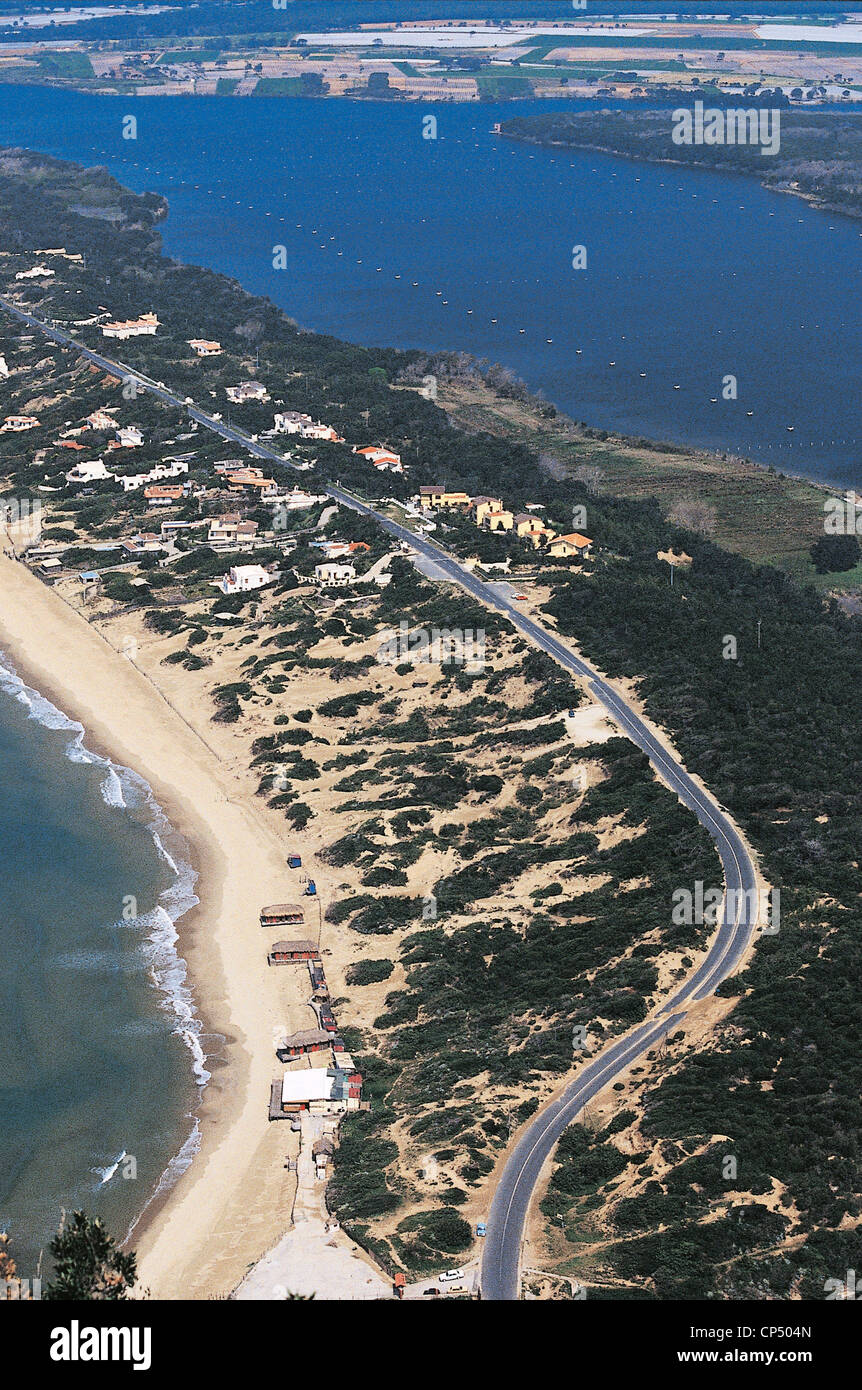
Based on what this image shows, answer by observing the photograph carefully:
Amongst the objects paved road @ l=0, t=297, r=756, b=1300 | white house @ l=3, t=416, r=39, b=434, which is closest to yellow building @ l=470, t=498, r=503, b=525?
paved road @ l=0, t=297, r=756, b=1300

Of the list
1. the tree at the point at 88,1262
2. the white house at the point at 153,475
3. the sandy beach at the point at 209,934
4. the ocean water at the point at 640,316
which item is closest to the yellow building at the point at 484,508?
the sandy beach at the point at 209,934

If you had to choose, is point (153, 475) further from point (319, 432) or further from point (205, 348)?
point (205, 348)

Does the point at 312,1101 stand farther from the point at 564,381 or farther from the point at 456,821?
the point at 564,381

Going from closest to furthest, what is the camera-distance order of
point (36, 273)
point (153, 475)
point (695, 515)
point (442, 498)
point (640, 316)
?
point (442, 498) → point (695, 515) → point (153, 475) → point (640, 316) → point (36, 273)

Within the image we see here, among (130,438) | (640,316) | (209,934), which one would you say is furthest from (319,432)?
(640,316)

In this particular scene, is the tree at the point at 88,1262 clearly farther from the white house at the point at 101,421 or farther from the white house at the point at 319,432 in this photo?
the white house at the point at 101,421
